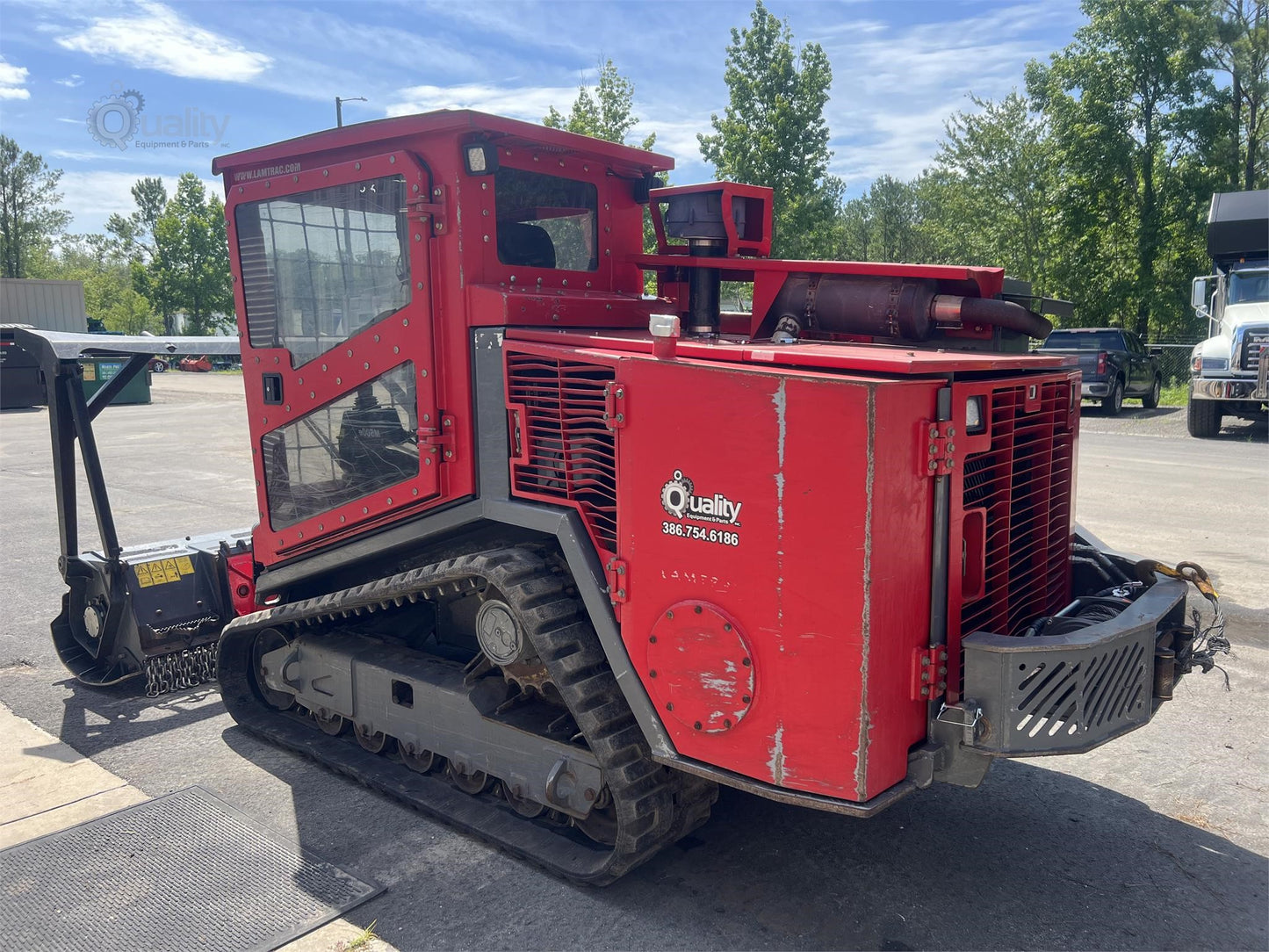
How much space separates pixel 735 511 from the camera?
2.86 metres

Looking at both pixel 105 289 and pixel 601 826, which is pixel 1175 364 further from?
pixel 105 289

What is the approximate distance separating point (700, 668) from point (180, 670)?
3.64 m

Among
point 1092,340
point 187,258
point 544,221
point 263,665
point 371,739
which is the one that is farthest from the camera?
point 187,258

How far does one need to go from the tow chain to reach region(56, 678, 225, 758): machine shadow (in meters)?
0.04

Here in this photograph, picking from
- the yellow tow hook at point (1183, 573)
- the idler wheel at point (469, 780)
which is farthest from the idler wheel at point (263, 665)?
the yellow tow hook at point (1183, 573)

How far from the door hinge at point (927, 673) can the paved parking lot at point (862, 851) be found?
813 mm

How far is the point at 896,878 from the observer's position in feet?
11.1

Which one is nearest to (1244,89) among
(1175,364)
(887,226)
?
(1175,364)

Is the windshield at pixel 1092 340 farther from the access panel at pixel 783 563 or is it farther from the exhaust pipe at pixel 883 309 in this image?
the access panel at pixel 783 563

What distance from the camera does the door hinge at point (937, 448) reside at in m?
2.77

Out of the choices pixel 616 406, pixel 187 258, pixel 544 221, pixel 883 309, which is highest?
pixel 187 258

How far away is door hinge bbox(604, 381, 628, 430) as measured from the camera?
10.2 ft

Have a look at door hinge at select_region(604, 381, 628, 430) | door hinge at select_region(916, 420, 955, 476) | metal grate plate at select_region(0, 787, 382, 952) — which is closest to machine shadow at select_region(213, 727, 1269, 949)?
metal grate plate at select_region(0, 787, 382, 952)

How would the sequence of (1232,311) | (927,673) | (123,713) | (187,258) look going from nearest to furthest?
(927,673) → (123,713) → (1232,311) → (187,258)
